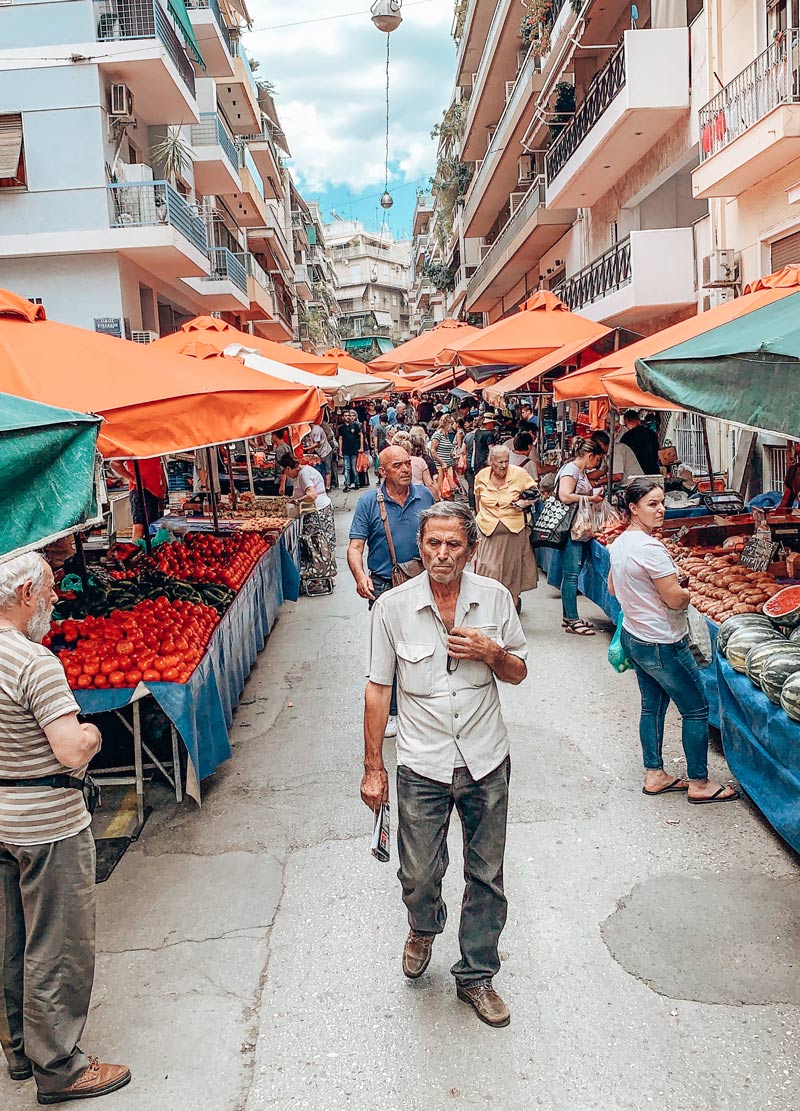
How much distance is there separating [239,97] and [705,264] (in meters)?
24.7

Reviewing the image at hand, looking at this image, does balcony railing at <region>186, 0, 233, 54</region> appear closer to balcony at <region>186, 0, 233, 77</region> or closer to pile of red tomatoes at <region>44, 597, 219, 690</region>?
balcony at <region>186, 0, 233, 77</region>

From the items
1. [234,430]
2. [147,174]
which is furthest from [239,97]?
[234,430]

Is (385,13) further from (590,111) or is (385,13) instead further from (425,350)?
(425,350)

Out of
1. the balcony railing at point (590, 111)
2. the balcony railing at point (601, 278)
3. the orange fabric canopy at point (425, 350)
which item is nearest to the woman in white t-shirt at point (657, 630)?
the balcony railing at point (601, 278)

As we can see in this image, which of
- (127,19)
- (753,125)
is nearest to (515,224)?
(127,19)

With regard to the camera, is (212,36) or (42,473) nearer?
(42,473)

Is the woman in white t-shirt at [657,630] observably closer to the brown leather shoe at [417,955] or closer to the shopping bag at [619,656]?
the shopping bag at [619,656]

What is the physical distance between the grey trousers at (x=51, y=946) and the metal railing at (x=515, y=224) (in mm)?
23874

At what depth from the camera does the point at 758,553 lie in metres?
7.40

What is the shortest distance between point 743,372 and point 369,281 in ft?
415

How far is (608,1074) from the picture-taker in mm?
3332

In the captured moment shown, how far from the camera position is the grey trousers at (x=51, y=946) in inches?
129

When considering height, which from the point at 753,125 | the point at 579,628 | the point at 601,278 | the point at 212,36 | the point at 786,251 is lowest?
the point at 579,628

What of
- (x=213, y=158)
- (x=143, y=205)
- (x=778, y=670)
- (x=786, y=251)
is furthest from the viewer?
(x=213, y=158)
